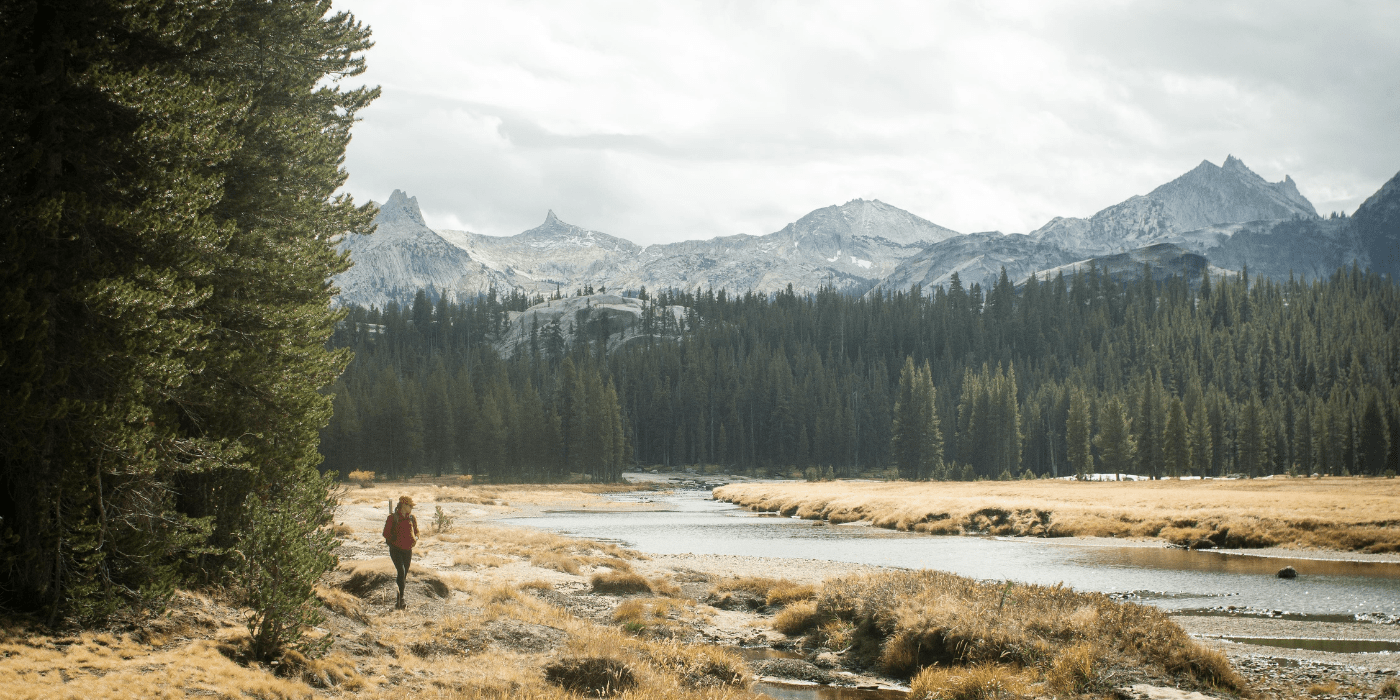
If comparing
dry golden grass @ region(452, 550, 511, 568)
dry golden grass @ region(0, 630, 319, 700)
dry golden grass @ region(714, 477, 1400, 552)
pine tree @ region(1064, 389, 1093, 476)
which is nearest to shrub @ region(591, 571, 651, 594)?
dry golden grass @ region(452, 550, 511, 568)

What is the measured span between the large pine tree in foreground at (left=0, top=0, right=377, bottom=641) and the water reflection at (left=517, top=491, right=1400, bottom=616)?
23.9 meters

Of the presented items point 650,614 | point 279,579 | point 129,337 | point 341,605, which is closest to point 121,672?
point 279,579

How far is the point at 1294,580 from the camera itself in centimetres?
2889

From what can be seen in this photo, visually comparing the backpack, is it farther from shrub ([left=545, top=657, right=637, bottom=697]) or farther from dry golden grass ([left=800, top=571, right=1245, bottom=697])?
dry golden grass ([left=800, top=571, right=1245, bottom=697])

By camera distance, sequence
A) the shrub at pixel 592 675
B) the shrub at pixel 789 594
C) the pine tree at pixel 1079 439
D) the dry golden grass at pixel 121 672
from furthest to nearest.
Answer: the pine tree at pixel 1079 439
the shrub at pixel 789 594
the shrub at pixel 592 675
the dry golden grass at pixel 121 672

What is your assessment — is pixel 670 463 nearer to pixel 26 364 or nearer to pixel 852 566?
pixel 852 566

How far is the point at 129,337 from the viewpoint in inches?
464

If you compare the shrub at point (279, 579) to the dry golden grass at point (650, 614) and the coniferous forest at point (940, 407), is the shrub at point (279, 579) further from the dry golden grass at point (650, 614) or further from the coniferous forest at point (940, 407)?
the coniferous forest at point (940, 407)

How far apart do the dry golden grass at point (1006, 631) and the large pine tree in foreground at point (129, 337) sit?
12718mm

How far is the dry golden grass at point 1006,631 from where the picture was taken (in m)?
15.9

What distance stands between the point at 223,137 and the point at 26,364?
208 inches

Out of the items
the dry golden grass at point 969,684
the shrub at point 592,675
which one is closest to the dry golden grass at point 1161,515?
the dry golden grass at point 969,684

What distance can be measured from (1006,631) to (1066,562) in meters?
20.7

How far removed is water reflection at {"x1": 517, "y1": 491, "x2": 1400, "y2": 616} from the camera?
83.9ft
